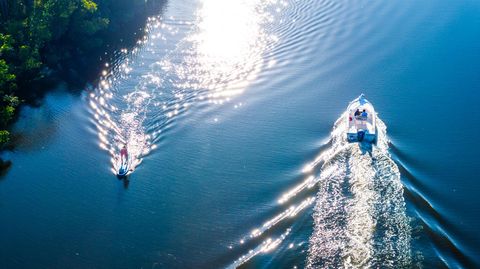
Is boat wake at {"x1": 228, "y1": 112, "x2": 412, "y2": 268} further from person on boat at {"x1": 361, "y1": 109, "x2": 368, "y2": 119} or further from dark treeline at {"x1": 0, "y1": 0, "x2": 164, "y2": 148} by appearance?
dark treeline at {"x1": 0, "y1": 0, "x2": 164, "y2": 148}

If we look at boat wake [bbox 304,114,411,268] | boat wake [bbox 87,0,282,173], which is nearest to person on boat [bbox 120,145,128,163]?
boat wake [bbox 87,0,282,173]

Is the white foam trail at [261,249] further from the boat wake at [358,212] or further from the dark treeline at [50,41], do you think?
the dark treeline at [50,41]

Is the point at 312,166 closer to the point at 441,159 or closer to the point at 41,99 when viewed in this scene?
the point at 441,159

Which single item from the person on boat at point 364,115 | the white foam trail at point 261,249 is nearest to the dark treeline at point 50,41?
the white foam trail at point 261,249

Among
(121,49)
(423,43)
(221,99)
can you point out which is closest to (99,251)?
(221,99)

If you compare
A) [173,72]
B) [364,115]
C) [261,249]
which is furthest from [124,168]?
[364,115]
